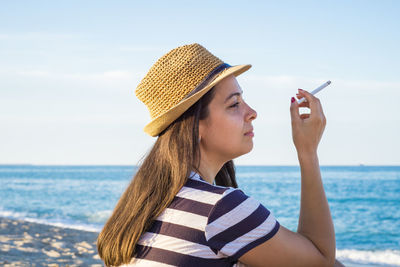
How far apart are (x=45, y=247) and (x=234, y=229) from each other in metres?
8.56

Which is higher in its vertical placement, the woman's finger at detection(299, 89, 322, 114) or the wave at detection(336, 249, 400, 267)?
the woman's finger at detection(299, 89, 322, 114)

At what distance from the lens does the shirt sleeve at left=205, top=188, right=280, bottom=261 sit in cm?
179

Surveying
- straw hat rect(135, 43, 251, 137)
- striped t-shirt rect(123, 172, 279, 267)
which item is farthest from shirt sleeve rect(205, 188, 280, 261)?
straw hat rect(135, 43, 251, 137)

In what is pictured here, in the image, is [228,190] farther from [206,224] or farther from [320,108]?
[320,108]

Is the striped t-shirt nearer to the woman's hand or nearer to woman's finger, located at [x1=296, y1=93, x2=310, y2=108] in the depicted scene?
the woman's hand

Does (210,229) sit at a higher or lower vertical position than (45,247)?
higher

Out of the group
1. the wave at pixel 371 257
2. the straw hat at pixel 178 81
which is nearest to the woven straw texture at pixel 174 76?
the straw hat at pixel 178 81

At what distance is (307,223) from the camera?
6.67 ft

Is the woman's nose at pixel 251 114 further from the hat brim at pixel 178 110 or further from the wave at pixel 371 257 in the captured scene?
the wave at pixel 371 257

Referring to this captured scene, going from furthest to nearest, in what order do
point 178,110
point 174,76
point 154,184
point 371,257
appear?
point 371,257 → point 174,76 → point 178,110 → point 154,184

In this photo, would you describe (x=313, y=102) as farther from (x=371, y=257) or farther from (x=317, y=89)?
(x=371, y=257)

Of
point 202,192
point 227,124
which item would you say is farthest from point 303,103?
point 202,192

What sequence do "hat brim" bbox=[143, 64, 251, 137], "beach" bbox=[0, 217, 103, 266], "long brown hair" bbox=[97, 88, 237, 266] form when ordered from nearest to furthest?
"long brown hair" bbox=[97, 88, 237, 266] → "hat brim" bbox=[143, 64, 251, 137] → "beach" bbox=[0, 217, 103, 266]

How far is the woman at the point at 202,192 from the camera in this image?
5.96 feet
